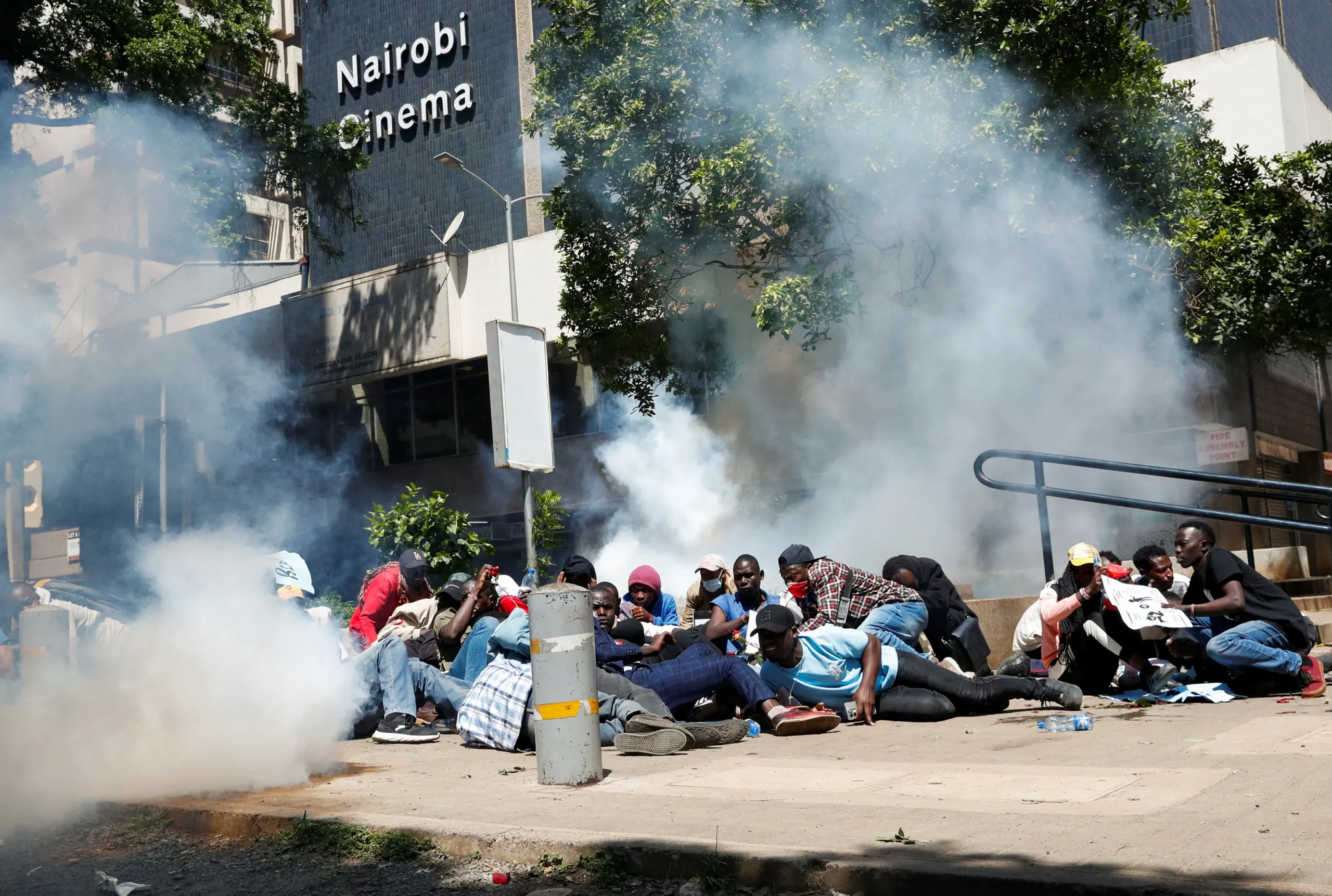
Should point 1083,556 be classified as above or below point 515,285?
below

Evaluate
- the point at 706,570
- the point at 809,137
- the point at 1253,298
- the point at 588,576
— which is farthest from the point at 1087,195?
the point at 588,576

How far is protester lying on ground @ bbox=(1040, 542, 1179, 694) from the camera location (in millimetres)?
6914

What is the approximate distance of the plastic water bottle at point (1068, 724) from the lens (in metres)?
5.90

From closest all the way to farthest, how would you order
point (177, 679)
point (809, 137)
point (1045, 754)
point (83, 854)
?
point (83, 854) < point (1045, 754) < point (177, 679) < point (809, 137)

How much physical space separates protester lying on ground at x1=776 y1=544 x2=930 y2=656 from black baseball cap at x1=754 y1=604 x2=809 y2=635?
60 cm

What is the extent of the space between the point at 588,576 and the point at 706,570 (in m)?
1.99

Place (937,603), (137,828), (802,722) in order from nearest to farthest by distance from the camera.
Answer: (137,828) < (802,722) < (937,603)

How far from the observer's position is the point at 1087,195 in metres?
14.5

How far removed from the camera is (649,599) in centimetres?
850

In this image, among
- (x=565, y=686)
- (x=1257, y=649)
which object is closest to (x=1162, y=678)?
(x=1257, y=649)

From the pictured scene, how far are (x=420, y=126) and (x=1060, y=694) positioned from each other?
82.9ft

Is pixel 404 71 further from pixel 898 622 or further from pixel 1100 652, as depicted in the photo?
pixel 1100 652

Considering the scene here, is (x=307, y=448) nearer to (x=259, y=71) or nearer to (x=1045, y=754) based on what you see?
(x=259, y=71)

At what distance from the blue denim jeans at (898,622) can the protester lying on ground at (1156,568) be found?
1266 mm
